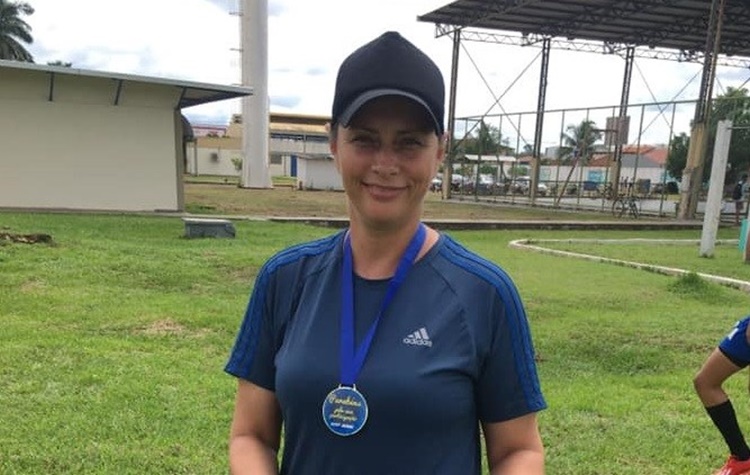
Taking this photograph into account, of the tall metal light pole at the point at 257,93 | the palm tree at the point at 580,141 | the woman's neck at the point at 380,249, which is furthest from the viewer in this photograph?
the tall metal light pole at the point at 257,93

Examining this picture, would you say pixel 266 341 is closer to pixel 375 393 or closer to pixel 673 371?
pixel 375 393

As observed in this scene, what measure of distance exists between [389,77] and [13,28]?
59.4 metres

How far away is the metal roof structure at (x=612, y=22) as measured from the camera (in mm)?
26484

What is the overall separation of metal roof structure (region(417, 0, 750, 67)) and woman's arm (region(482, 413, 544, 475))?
2668 cm

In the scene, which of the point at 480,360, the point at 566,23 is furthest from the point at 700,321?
the point at 566,23

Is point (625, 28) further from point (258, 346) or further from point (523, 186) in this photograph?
point (258, 346)

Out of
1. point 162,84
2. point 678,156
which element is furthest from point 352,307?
point 678,156

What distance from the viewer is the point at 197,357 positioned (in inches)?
192

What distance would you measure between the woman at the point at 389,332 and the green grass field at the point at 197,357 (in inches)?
81.8

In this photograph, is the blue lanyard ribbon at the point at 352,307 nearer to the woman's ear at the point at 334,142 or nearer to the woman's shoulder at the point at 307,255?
the woman's shoulder at the point at 307,255

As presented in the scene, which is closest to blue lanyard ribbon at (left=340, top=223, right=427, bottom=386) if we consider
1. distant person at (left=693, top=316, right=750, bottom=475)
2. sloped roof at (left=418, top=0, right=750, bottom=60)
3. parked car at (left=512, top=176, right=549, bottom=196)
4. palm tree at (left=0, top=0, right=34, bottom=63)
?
distant person at (left=693, top=316, right=750, bottom=475)

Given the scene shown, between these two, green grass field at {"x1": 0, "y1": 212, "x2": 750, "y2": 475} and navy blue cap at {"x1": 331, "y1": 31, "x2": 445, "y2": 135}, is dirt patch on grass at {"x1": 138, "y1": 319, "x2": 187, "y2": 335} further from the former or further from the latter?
navy blue cap at {"x1": 331, "y1": 31, "x2": 445, "y2": 135}

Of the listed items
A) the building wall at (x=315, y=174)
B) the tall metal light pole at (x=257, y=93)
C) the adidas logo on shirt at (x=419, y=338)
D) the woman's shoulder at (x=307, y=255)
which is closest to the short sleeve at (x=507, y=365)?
the adidas logo on shirt at (x=419, y=338)

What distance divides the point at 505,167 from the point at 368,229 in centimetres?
3434
